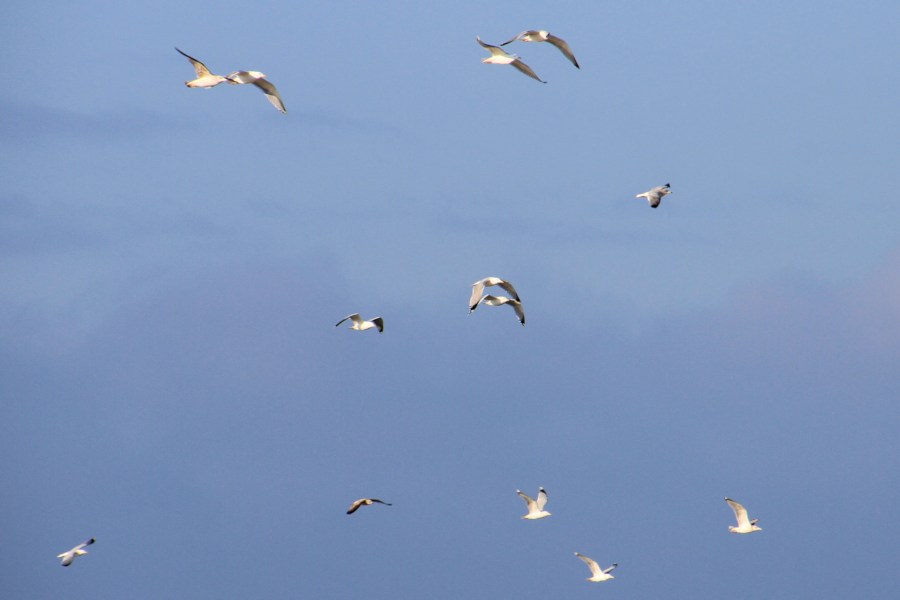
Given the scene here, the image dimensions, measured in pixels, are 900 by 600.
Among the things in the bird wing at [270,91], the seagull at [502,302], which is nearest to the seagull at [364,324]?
the seagull at [502,302]

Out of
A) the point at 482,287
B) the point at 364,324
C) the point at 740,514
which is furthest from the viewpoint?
the point at 740,514

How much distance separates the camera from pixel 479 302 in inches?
1913

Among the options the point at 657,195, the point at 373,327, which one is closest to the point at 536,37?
the point at 657,195

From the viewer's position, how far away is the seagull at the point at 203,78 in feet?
143

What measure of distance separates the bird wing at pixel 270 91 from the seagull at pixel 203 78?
4.48 feet

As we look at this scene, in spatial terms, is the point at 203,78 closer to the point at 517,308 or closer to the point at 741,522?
the point at 517,308

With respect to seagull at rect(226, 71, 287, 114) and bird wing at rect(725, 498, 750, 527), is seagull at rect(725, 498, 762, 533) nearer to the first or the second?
bird wing at rect(725, 498, 750, 527)

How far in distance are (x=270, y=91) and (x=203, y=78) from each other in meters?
2.71

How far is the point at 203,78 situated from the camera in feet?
147

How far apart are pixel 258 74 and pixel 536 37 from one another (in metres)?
11.2

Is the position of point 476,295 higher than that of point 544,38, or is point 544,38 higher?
point 544,38

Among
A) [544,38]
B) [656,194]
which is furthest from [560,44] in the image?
[656,194]

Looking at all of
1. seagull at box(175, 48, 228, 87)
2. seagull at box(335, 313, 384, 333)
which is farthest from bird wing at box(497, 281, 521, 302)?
seagull at box(175, 48, 228, 87)

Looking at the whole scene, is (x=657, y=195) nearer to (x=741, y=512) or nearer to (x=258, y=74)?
(x=258, y=74)
